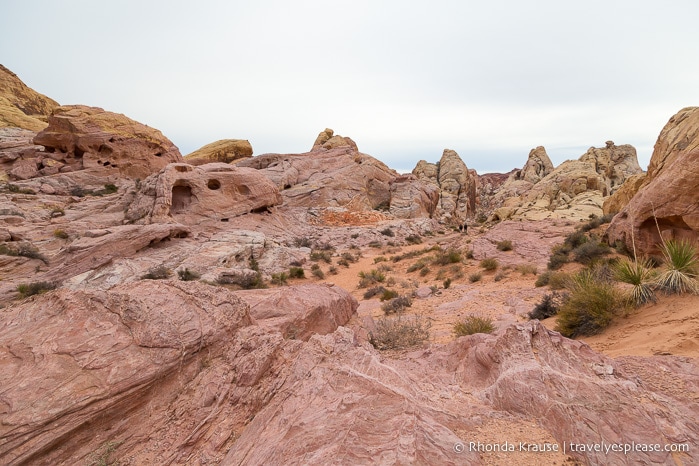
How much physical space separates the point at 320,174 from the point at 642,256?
91.7ft

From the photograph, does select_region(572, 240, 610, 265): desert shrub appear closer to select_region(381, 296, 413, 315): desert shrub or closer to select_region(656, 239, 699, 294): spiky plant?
select_region(656, 239, 699, 294): spiky plant

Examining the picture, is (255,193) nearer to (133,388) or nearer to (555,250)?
(555,250)

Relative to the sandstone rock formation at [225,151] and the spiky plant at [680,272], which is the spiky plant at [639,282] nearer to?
the spiky plant at [680,272]

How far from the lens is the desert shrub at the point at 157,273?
11789 mm

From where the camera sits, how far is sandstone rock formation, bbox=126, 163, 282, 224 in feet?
60.8

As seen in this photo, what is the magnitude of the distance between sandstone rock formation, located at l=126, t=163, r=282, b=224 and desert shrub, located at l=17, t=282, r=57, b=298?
6885 millimetres

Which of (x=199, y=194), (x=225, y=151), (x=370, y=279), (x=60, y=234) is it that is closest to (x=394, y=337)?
(x=370, y=279)

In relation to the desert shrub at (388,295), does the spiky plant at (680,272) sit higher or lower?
higher

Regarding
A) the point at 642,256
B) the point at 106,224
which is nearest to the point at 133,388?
the point at 642,256

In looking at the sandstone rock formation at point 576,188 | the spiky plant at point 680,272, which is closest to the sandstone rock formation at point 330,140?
the sandstone rock formation at point 576,188

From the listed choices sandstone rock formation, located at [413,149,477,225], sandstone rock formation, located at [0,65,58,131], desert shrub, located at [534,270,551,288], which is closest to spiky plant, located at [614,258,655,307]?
desert shrub, located at [534,270,551,288]

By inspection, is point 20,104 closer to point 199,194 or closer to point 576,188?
point 199,194

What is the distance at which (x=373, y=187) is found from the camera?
116ft

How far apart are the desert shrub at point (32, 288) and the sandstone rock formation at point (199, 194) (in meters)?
6.89
